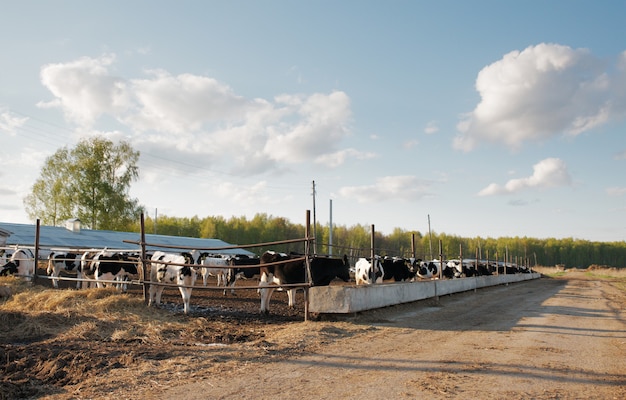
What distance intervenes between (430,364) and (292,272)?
6654 mm

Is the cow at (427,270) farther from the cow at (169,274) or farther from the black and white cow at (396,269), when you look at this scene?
the cow at (169,274)

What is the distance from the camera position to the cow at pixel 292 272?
484 inches

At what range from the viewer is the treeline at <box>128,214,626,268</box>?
3455 inches

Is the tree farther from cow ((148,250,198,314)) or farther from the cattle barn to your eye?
cow ((148,250,198,314))

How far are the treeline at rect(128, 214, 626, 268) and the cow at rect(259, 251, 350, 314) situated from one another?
119 feet

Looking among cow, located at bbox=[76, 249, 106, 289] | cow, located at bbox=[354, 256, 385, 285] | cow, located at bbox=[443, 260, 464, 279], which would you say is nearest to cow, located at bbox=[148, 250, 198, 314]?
cow, located at bbox=[76, 249, 106, 289]

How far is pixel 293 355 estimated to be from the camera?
698 centimetres

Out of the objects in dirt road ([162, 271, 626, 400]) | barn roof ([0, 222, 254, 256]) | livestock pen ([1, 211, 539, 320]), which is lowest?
dirt road ([162, 271, 626, 400])

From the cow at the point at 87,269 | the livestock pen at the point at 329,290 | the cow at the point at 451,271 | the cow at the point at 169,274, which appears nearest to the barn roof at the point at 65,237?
the cow at the point at 87,269

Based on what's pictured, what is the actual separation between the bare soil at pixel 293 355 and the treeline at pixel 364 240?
40.9 metres

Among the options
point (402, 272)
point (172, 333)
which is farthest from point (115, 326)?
point (402, 272)

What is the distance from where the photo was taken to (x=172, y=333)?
8.64 metres

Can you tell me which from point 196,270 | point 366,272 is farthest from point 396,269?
point 196,270

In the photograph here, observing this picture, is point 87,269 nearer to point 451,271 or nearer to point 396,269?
point 396,269
